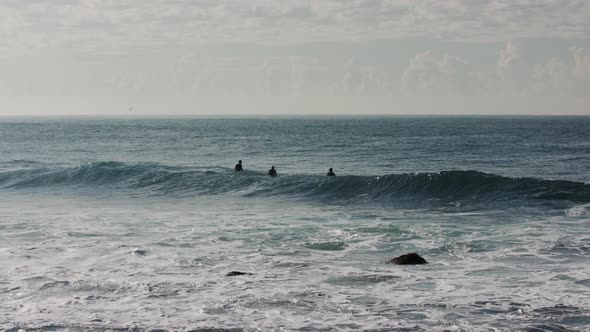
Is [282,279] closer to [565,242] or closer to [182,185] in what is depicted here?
[565,242]

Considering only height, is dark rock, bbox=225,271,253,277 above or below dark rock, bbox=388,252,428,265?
below

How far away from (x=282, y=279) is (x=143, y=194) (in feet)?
77.5

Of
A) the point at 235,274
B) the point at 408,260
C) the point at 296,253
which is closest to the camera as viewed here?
the point at 235,274

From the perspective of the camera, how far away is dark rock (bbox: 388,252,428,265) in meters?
19.1

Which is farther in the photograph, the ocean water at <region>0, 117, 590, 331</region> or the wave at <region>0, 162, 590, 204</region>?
the wave at <region>0, 162, 590, 204</region>

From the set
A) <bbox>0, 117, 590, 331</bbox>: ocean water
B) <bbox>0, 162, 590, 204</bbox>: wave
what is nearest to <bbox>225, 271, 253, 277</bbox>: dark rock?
<bbox>0, 117, 590, 331</bbox>: ocean water

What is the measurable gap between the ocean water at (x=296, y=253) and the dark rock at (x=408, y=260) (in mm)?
330

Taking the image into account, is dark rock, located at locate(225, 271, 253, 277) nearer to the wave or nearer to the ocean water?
the ocean water

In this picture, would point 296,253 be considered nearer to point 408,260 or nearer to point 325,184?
point 408,260

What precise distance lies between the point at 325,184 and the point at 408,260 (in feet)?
67.4

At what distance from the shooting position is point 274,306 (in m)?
15.0

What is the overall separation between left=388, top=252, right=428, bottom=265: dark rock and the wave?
16071mm

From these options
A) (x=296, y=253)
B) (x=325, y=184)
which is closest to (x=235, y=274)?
(x=296, y=253)

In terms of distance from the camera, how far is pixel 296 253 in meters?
21.0
